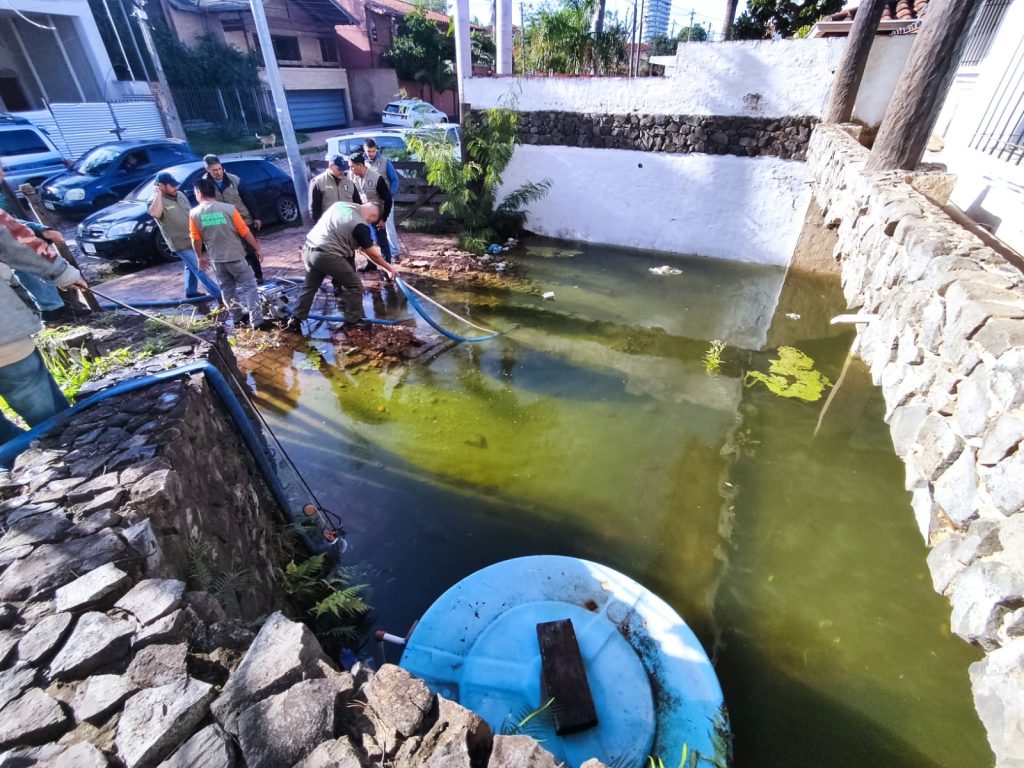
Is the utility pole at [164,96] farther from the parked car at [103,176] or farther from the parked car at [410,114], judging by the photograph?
the parked car at [103,176]

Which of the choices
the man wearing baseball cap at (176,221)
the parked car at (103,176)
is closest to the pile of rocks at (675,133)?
the man wearing baseball cap at (176,221)

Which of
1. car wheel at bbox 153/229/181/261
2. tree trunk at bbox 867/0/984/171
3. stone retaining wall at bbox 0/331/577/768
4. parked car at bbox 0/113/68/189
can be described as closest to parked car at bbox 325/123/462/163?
car wheel at bbox 153/229/181/261

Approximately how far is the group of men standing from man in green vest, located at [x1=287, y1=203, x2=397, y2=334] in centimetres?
1

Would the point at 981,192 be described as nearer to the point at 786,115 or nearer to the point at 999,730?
the point at 786,115

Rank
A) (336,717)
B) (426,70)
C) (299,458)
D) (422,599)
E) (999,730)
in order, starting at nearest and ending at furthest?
(999,730) < (336,717) < (422,599) < (299,458) < (426,70)

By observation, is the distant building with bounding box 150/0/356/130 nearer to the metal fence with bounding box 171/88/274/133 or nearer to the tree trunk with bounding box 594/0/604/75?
the metal fence with bounding box 171/88/274/133

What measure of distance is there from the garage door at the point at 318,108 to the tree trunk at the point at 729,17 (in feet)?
59.9

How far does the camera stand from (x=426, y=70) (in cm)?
2406

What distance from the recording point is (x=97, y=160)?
9586 millimetres

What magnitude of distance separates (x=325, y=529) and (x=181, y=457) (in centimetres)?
141

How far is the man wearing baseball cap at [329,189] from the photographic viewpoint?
6.95 m

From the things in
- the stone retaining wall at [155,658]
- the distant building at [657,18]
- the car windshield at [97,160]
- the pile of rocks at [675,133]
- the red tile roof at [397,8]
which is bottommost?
the stone retaining wall at [155,658]

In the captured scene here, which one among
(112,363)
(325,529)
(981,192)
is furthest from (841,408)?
(112,363)

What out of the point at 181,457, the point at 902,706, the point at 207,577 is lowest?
the point at 902,706
